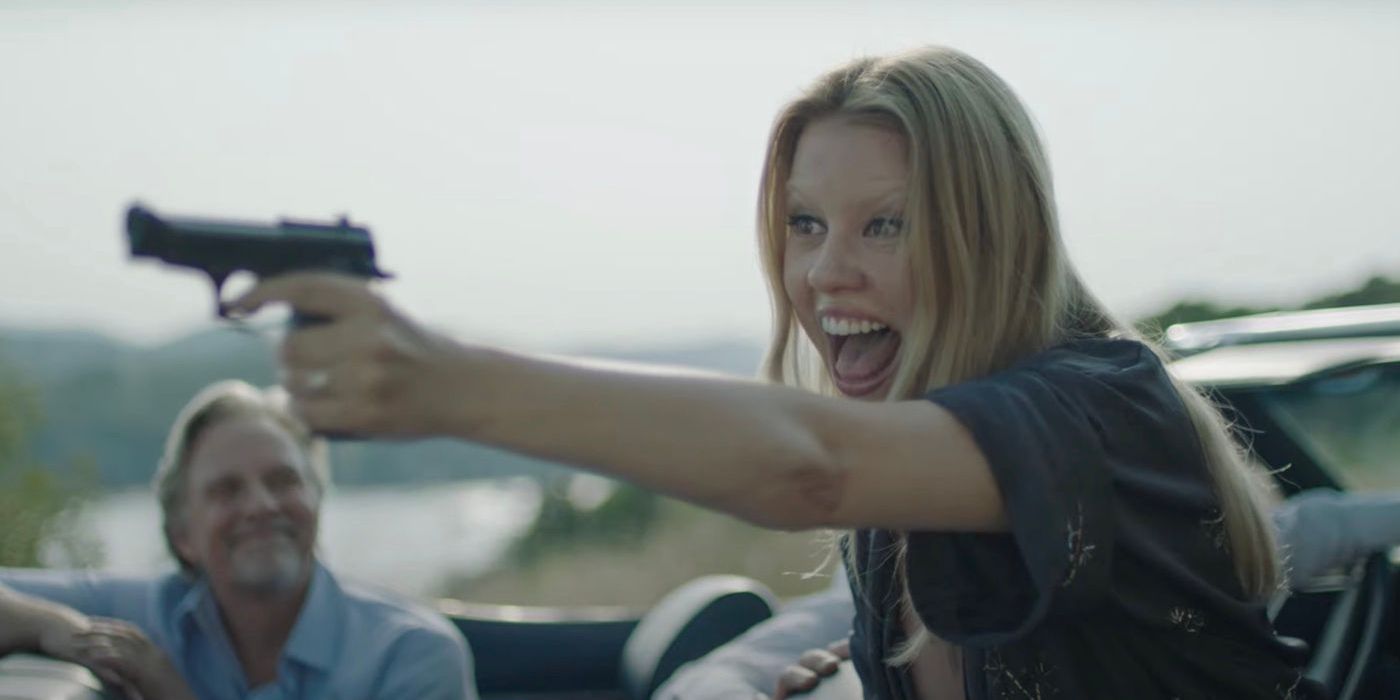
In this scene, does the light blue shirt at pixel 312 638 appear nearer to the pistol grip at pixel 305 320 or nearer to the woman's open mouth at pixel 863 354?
the woman's open mouth at pixel 863 354

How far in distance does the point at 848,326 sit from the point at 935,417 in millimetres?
457

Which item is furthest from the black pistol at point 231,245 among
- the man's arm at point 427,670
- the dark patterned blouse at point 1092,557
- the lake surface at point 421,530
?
the lake surface at point 421,530

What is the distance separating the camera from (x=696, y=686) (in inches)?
118

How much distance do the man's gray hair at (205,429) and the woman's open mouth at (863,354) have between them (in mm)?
1755

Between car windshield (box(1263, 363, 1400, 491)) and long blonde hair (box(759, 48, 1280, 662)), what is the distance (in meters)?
1.41

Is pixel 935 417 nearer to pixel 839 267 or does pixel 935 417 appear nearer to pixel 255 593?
pixel 839 267

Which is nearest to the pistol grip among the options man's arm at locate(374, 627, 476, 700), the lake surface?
man's arm at locate(374, 627, 476, 700)

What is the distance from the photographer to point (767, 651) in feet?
10.5

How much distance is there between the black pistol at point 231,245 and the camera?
1.33m

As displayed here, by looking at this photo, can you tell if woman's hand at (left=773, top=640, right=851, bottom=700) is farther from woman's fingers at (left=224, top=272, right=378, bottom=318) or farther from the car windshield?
woman's fingers at (left=224, top=272, right=378, bottom=318)

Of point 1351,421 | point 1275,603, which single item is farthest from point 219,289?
point 1351,421

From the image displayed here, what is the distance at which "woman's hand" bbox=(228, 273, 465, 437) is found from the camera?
129 centimetres

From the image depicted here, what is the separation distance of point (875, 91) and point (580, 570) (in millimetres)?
6341

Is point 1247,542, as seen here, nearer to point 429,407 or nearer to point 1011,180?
point 1011,180
